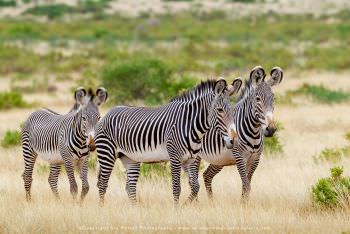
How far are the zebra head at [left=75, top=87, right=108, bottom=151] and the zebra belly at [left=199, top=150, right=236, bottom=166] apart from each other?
4.73ft

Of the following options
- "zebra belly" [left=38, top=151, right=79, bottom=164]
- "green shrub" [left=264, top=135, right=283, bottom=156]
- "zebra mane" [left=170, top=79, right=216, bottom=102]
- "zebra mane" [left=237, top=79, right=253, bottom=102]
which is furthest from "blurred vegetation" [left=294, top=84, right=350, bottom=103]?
"zebra mane" [left=170, top=79, right=216, bottom=102]

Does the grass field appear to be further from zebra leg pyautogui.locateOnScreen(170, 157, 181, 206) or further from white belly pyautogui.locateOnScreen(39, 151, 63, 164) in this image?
white belly pyautogui.locateOnScreen(39, 151, 63, 164)

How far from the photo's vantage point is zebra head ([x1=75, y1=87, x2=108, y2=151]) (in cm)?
1000

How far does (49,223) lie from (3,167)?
18.8 feet

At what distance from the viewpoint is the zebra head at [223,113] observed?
9219 millimetres

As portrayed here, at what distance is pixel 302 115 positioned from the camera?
69.0ft

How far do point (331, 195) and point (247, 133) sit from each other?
1.27 meters

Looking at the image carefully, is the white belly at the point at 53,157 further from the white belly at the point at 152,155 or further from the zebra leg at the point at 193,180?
the zebra leg at the point at 193,180

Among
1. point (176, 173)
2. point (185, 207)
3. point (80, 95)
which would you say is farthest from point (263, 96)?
point (80, 95)

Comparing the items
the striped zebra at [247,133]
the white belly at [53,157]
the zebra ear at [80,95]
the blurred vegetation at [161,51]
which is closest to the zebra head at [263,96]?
the striped zebra at [247,133]

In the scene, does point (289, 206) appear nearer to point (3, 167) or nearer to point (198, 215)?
point (198, 215)

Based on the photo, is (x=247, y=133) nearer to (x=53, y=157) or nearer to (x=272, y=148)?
(x=53, y=157)

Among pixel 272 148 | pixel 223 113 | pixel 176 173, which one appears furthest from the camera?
pixel 272 148

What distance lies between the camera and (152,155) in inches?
389
